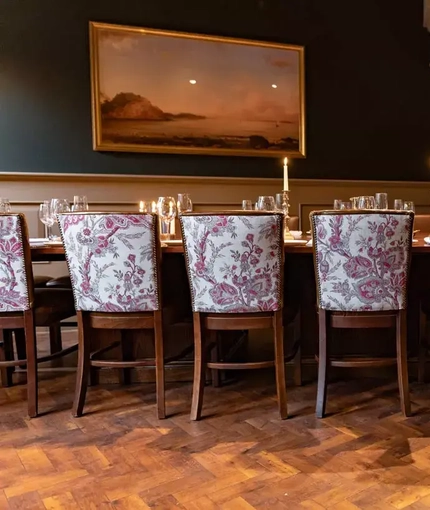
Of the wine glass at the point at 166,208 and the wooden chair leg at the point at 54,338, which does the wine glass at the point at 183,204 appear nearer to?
the wine glass at the point at 166,208

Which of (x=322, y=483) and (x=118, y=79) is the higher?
(x=118, y=79)

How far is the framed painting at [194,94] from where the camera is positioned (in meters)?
4.00

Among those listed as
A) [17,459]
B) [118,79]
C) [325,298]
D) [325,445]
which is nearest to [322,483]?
[325,445]

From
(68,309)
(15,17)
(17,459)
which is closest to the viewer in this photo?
(17,459)

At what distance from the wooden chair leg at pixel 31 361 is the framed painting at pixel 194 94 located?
2102 millimetres

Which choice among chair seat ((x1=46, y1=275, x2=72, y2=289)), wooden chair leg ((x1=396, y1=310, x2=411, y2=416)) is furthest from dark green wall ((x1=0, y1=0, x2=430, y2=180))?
wooden chair leg ((x1=396, y1=310, x2=411, y2=416))

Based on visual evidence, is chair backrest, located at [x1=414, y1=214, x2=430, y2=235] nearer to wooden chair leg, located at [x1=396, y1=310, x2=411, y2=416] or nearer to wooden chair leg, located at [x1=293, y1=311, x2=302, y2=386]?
wooden chair leg, located at [x1=293, y1=311, x2=302, y2=386]

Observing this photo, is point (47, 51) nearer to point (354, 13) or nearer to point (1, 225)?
point (1, 225)

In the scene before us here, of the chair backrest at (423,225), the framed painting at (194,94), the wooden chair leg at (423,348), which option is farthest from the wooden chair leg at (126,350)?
the chair backrest at (423,225)

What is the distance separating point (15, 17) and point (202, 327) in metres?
3.06

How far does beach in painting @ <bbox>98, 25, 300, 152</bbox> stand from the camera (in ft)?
13.2

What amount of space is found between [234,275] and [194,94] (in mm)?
2562

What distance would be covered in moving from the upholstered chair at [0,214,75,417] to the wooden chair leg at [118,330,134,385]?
376 millimetres

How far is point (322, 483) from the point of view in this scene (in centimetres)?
164
